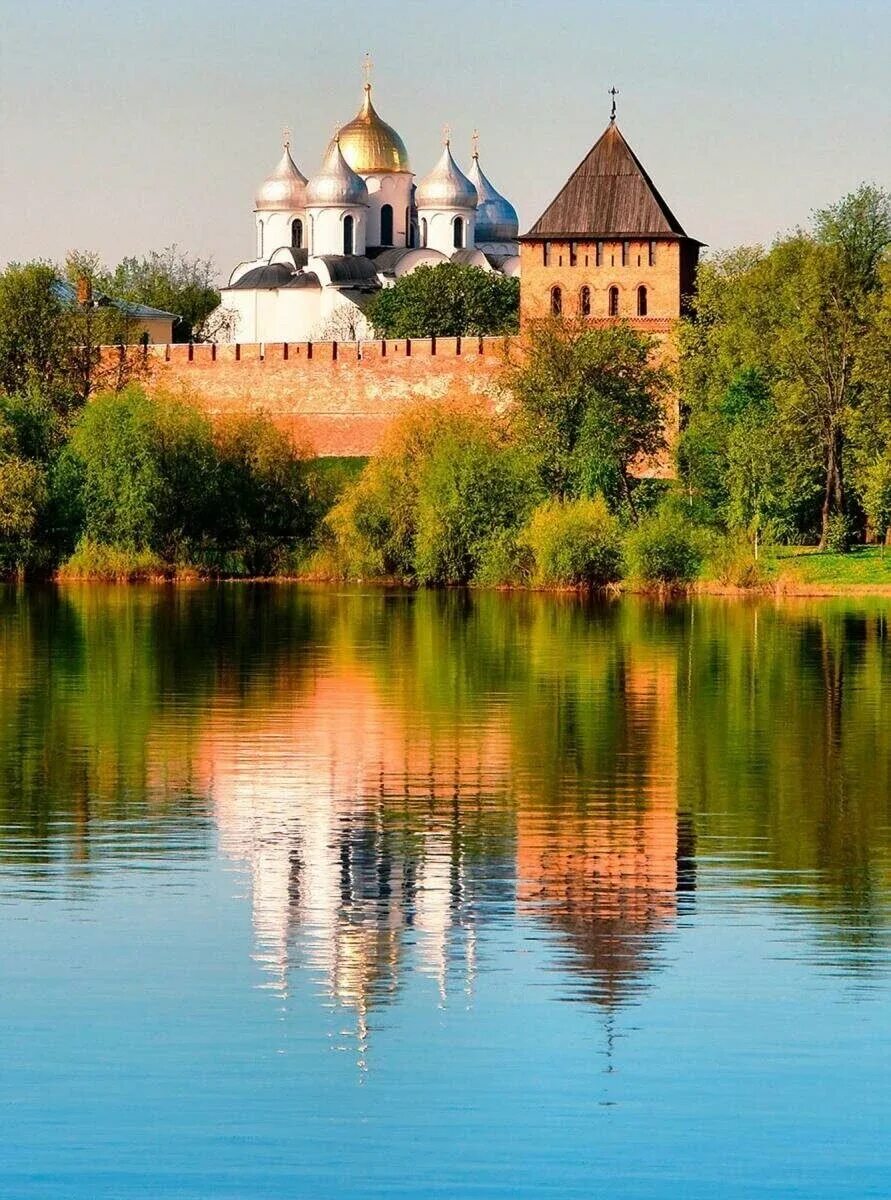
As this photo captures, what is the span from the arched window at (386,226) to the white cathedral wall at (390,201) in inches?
3.1

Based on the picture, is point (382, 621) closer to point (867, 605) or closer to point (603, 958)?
point (867, 605)

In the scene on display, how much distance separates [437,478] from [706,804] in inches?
848

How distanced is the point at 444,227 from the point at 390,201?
5.07 ft

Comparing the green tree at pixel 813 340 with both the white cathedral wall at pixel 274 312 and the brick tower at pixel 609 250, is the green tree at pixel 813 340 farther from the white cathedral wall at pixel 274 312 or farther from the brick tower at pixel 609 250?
the white cathedral wall at pixel 274 312

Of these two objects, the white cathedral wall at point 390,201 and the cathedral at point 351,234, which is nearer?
the cathedral at point 351,234

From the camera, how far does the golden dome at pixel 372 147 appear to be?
62.2 metres

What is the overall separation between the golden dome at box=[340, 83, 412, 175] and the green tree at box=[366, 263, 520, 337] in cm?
910

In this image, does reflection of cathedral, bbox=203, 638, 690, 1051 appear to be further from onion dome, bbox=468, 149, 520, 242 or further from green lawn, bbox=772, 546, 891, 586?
onion dome, bbox=468, 149, 520, 242

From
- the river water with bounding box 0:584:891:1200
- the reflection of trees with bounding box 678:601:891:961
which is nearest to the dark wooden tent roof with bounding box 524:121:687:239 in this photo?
the reflection of trees with bounding box 678:601:891:961

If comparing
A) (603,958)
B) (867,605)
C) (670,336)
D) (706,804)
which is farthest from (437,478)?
(603,958)

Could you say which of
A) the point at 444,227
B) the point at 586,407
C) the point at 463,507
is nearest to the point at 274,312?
the point at 444,227

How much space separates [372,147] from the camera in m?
62.4

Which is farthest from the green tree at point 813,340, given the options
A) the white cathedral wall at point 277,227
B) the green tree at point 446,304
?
the white cathedral wall at point 277,227

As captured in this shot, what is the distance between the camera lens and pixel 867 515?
34812 mm
